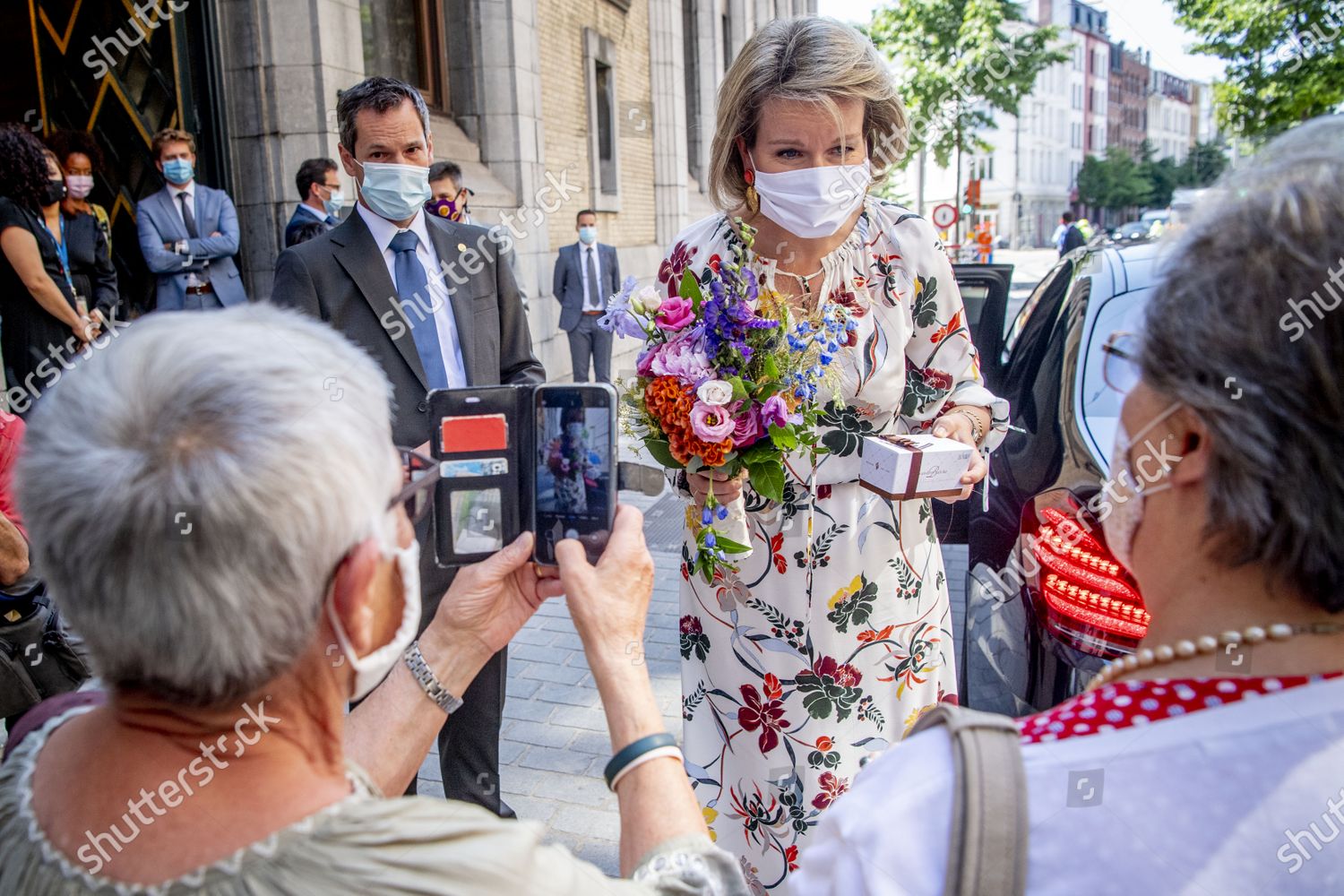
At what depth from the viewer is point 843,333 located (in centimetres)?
237

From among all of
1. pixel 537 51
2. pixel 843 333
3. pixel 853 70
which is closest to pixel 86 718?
pixel 843 333

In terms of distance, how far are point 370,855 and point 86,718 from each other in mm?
403

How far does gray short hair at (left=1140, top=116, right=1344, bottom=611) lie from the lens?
0.91 meters

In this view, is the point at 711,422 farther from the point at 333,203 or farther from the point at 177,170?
the point at 177,170

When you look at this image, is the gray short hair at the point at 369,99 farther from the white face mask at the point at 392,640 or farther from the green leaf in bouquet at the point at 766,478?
the white face mask at the point at 392,640

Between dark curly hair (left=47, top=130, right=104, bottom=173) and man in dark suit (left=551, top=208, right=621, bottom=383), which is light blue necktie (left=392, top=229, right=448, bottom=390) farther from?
man in dark suit (left=551, top=208, right=621, bottom=383)

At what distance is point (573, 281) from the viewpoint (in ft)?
36.4

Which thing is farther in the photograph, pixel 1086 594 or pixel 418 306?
pixel 418 306

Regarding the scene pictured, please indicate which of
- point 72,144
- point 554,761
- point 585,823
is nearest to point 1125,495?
point 585,823

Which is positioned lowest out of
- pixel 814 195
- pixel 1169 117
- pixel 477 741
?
pixel 477 741

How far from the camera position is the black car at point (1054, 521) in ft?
7.91

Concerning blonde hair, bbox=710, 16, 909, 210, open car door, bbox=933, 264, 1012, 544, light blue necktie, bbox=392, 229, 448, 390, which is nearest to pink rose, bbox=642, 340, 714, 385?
blonde hair, bbox=710, 16, 909, 210

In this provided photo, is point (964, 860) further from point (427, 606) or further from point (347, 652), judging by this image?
point (427, 606)

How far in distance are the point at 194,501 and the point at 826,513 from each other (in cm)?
172
